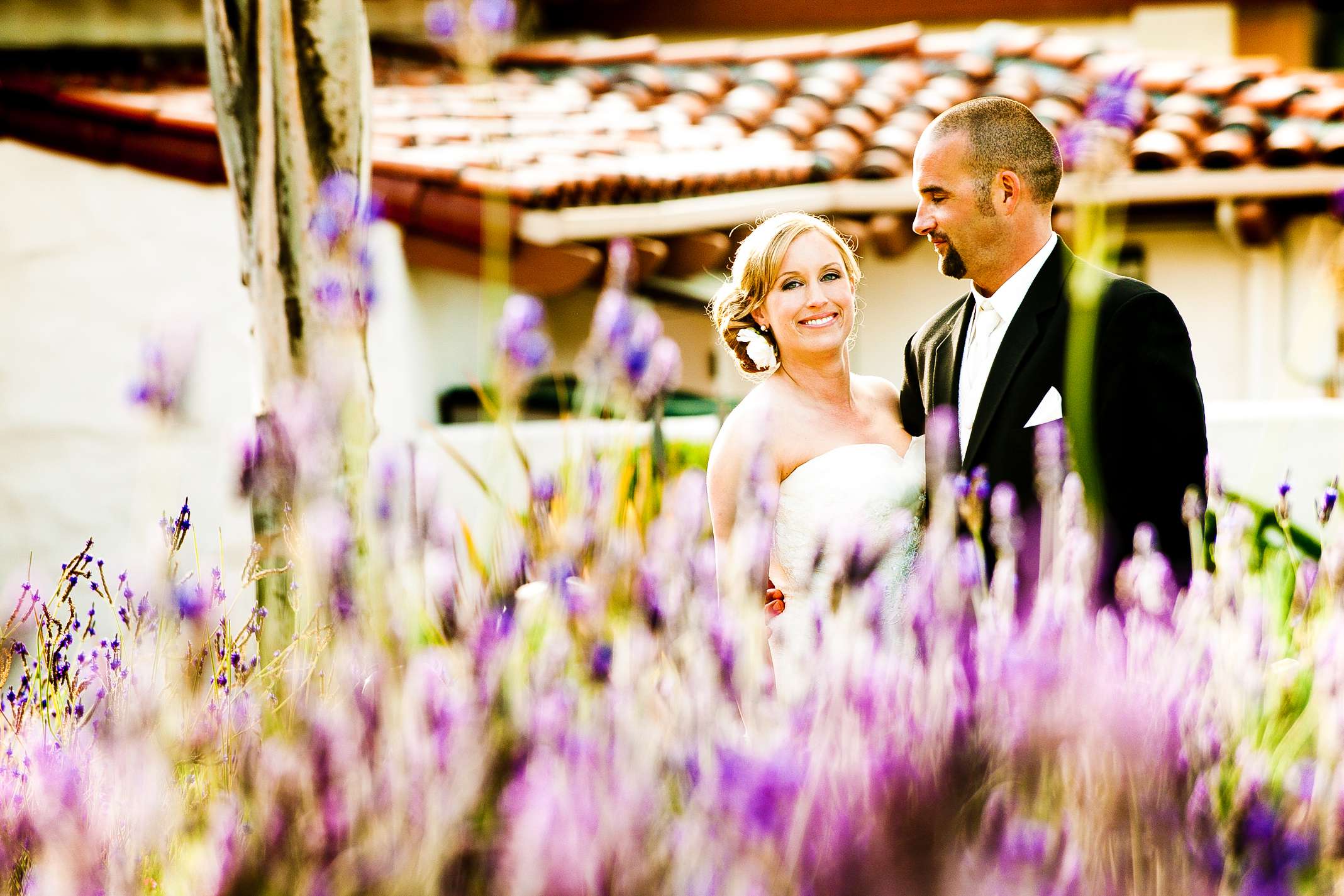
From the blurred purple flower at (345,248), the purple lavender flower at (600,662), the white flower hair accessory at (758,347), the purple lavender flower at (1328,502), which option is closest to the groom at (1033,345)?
the purple lavender flower at (1328,502)

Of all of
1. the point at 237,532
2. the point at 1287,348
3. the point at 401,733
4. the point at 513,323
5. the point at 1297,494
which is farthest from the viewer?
the point at 1287,348

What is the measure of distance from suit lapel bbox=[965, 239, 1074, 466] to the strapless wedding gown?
25cm

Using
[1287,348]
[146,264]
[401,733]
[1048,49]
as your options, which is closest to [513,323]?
[401,733]

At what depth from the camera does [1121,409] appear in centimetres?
264

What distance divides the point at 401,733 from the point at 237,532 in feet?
16.4

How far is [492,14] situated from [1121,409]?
152 centimetres

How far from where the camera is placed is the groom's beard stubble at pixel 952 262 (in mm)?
2875

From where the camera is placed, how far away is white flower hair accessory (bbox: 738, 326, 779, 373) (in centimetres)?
337

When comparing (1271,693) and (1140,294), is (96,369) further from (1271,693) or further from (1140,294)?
(1271,693)

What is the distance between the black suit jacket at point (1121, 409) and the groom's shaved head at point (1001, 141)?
0.81ft

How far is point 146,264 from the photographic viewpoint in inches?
252

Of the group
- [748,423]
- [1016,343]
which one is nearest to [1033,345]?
[1016,343]

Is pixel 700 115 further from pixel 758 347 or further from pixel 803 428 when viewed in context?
pixel 803 428

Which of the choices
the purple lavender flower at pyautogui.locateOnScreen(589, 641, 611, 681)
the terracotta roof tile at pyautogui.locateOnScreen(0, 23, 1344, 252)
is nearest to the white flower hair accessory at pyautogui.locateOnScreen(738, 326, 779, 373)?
the purple lavender flower at pyautogui.locateOnScreen(589, 641, 611, 681)
